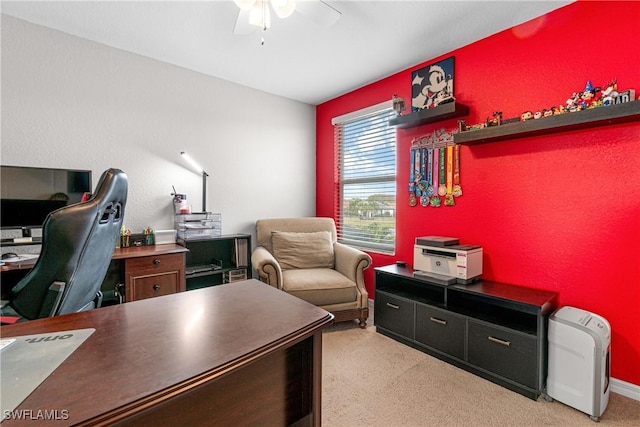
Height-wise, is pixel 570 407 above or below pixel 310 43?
below

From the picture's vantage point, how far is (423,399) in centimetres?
183

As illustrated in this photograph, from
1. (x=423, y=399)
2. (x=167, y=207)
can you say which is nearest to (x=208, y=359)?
(x=423, y=399)

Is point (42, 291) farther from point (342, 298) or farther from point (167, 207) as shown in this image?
point (342, 298)

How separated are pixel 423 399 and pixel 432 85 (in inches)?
99.8

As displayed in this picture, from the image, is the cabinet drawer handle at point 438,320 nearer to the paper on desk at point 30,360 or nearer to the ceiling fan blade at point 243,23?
the paper on desk at point 30,360

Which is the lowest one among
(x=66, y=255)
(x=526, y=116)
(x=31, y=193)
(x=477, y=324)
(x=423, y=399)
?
(x=423, y=399)

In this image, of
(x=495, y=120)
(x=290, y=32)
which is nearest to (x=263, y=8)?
(x=290, y=32)

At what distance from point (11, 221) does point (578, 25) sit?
4004mm

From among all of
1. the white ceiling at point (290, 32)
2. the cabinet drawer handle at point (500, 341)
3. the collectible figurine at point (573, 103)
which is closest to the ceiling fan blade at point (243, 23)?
the white ceiling at point (290, 32)

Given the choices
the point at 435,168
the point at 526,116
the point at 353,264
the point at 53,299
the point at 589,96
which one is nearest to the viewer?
the point at 53,299

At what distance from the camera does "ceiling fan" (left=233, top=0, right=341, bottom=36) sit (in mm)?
1564

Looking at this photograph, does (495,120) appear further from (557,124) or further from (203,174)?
(203,174)

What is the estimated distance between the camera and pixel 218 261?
314 centimetres

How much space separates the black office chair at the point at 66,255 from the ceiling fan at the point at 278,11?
1.12 metres
